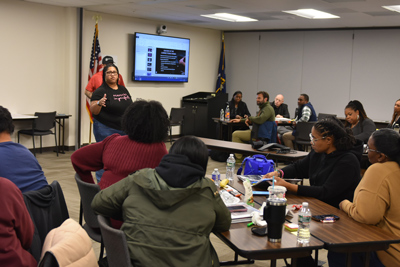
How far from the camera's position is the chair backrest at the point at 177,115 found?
1082 cm

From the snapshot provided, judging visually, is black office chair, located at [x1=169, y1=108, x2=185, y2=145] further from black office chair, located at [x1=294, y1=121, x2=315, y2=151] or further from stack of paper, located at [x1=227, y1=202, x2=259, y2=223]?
stack of paper, located at [x1=227, y1=202, x2=259, y2=223]

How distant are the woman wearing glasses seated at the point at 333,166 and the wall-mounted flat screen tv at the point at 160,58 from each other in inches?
305

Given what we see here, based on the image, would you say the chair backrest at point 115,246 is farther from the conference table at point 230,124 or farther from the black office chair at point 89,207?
the conference table at point 230,124

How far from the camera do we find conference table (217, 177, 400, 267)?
2.38m

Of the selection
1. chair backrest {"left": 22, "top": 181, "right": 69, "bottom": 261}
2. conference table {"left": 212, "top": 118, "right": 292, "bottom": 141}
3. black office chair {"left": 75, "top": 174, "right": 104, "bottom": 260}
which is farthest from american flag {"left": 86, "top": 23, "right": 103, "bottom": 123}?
chair backrest {"left": 22, "top": 181, "right": 69, "bottom": 261}

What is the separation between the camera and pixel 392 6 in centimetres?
799

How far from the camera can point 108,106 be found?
5.70 meters

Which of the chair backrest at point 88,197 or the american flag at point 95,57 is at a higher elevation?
the american flag at point 95,57

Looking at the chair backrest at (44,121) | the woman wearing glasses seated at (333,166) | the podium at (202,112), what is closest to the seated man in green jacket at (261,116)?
the podium at (202,112)

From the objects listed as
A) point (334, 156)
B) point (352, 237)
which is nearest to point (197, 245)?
point (352, 237)

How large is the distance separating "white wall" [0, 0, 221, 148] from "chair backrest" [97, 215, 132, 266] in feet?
22.6

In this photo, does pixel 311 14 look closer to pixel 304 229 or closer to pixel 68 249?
pixel 304 229

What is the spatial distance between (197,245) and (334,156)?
1609 millimetres

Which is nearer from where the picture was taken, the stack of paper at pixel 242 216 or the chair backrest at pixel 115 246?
the chair backrest at pixel 115 246
